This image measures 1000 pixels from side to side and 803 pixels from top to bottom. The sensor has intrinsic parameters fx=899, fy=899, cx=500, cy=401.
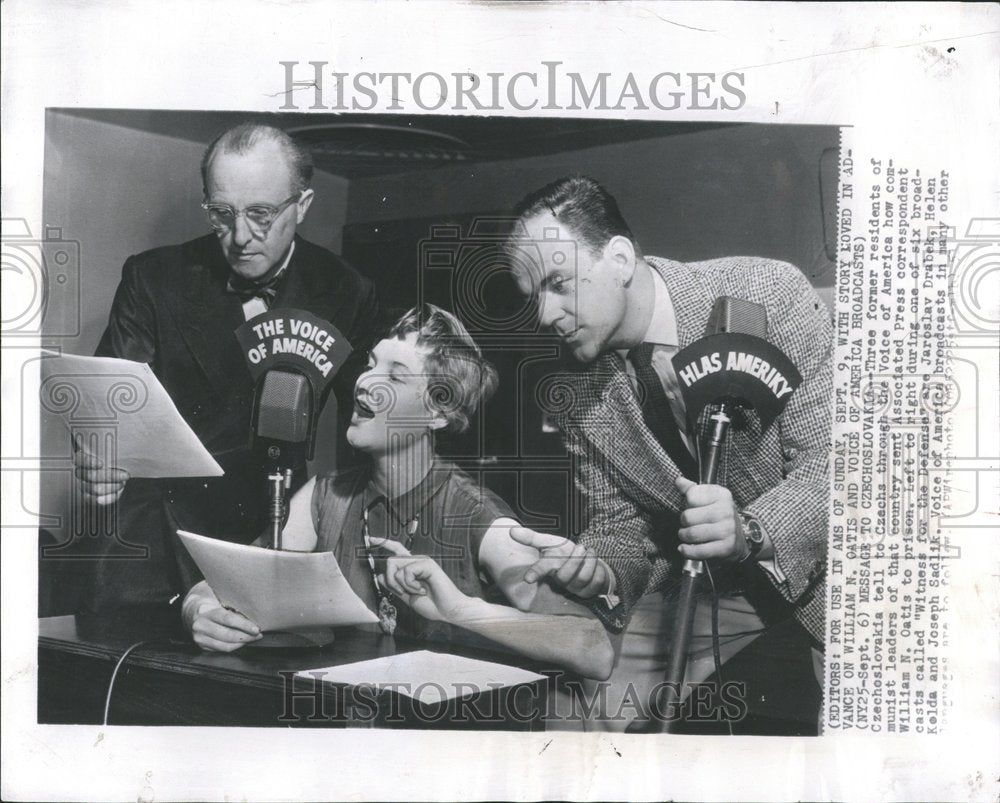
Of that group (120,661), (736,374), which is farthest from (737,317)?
(120,661)

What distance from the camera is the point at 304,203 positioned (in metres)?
1.11

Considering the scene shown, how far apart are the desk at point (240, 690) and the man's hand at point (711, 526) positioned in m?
0.25

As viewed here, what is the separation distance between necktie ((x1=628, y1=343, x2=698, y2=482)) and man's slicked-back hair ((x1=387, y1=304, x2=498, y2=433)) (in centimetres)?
18

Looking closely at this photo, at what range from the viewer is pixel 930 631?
1117 mm

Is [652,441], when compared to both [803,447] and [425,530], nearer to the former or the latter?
[803,447]

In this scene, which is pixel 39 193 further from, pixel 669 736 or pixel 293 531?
pixel 669 736

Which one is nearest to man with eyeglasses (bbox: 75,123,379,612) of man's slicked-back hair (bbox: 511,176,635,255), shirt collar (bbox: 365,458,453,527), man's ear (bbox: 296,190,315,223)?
man's ear (bbox: 296,190,315,223)

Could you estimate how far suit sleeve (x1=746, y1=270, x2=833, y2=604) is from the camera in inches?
43.5

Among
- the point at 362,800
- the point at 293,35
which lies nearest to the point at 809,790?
the point at 362,800

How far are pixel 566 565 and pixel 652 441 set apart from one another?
0.18m

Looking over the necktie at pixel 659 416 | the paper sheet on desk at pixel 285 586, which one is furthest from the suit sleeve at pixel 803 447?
the paper sheet on desk at pixel 285 586

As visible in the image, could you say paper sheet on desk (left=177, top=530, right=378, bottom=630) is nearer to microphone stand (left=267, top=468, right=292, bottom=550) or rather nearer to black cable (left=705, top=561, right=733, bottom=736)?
microphone stand (left=267, top=468, right=292, bottom=550)

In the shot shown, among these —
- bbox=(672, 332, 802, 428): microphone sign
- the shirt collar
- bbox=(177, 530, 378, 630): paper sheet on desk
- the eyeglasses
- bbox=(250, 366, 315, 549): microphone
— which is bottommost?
bbox=(177, 530, 378, 630): paper sheet on desk

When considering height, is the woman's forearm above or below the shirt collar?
below
